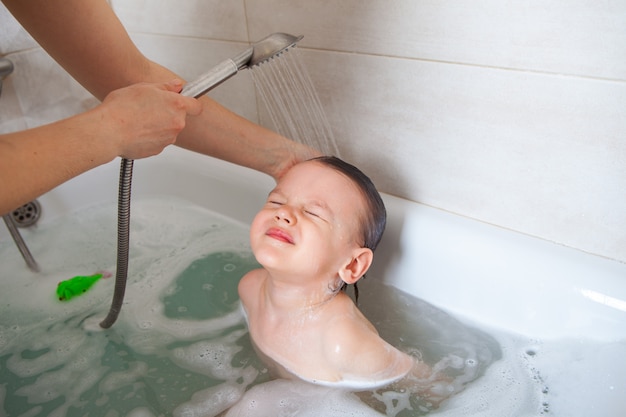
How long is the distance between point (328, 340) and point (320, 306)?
7 cm

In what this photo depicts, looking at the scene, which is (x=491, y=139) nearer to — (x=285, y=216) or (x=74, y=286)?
(x=285, y=216)

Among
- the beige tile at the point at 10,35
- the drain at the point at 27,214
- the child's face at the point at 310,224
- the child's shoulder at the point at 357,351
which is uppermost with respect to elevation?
the beige tile at the point at 10,35

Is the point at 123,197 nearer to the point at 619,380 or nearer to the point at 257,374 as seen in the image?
the point at 257,374

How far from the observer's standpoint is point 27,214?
1.53 metres

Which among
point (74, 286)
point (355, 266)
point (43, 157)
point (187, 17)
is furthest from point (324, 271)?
point (187, 17)

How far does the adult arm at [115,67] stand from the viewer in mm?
980

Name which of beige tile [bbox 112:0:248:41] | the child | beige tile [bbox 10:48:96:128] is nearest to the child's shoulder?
the child

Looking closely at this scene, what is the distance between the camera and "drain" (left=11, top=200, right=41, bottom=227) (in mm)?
1515

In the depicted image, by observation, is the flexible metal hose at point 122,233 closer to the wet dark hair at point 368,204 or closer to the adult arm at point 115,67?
the adult arm at point 115,67

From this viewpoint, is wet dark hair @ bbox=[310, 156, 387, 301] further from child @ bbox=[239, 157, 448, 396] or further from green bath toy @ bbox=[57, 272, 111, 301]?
green bath toy @ bbox=[57, 272, 111, 301]

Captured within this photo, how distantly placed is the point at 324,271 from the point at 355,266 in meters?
0.06

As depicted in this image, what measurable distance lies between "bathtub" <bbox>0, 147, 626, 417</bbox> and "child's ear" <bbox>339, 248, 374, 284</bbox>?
0.23 meters

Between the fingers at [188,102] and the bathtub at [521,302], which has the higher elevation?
the fingers at [188,102]

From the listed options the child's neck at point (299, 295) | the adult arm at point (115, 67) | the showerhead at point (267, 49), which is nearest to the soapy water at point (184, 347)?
the child's neck at point (299, 295)
